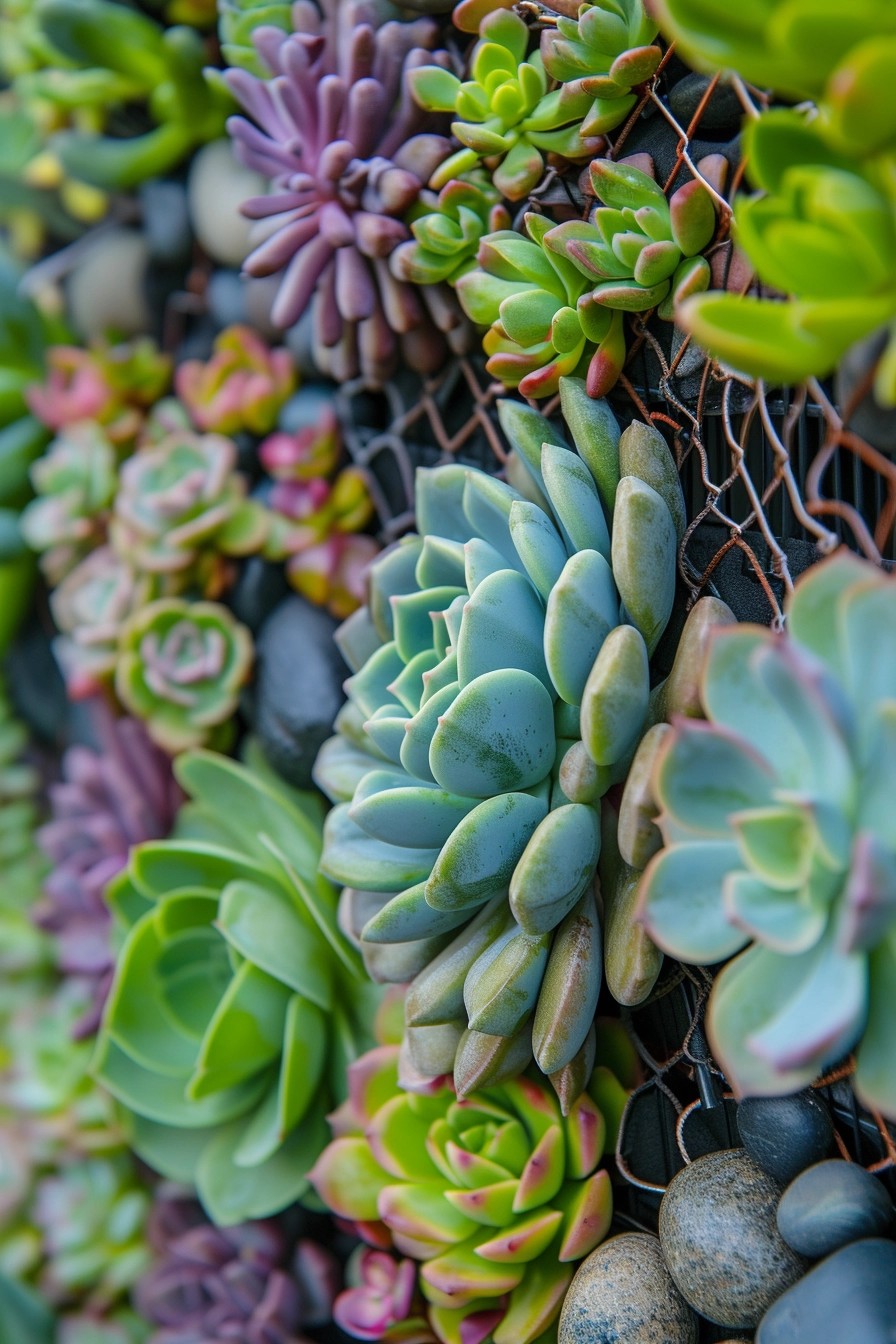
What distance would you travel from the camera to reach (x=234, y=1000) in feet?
1.48

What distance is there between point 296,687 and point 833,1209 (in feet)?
1.03

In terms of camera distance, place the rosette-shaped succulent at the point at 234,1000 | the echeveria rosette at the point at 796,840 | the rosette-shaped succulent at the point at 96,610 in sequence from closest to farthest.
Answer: the echeveria rosette at the point at 796,840 < the rosette-shaped succulent at the point at 234,1000 < the rosette-shaped succulent at the point at 96,610

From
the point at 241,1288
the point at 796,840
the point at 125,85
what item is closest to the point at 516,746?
the point at 796,840

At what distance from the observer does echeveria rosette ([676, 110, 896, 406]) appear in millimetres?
237

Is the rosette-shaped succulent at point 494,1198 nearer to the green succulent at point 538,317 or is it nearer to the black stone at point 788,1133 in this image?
the black stone at point 788,1133

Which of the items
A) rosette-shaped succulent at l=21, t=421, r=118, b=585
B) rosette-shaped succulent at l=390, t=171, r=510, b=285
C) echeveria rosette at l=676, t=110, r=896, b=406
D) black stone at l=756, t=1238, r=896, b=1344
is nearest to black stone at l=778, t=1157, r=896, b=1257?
black stone at l=756, t=1238, r=896, b=1344

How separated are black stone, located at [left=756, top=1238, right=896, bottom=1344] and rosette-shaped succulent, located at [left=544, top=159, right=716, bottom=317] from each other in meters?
0.28

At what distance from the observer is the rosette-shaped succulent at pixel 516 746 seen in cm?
32

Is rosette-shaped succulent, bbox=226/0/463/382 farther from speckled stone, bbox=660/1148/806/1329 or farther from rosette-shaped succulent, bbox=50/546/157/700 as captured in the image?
speckled stone, bbox=660/1148/806/1329

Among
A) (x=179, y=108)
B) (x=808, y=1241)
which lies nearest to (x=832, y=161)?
(x=808, y=1241)

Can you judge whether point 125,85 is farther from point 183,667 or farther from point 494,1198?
point 494,1198

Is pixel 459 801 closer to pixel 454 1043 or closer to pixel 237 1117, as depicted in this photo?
pixel 454 1043

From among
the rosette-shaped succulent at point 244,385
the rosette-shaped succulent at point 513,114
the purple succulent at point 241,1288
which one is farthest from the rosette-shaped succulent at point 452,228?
the purple succulent at point 241,1288

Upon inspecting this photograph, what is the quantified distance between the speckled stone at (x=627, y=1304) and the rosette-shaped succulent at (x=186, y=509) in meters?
0.36
